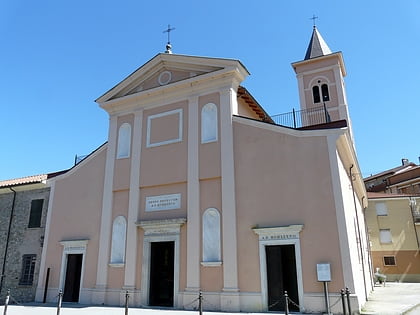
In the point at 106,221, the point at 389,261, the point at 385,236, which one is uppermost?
the point at 385,236

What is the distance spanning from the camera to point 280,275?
1170 cm

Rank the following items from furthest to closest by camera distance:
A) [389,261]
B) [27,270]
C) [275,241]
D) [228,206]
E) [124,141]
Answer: [389,261]
[27,270]
[124,141]
[228,206]
[275,241]

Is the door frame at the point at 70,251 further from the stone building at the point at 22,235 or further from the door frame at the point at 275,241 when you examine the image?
the door frame at the point at 275,241

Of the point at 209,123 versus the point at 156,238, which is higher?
the point at 209,123

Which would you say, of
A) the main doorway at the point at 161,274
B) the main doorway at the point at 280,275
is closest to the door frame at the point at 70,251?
the main doorway at the point at 161,274

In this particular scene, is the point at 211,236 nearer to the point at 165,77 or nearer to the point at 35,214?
the point at 165,77

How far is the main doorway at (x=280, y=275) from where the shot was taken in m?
11.5

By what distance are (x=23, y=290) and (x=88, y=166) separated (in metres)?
6.77

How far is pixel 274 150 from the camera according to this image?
42.2 feet

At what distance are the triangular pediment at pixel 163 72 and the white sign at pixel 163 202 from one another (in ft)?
16.8

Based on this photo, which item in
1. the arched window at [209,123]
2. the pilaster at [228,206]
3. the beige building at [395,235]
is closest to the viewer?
the pilaster at [228,206]

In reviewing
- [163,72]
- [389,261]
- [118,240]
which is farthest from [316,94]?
[118,240]

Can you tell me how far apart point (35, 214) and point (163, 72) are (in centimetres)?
998

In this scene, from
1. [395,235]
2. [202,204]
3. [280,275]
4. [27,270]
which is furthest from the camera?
[395,235]
